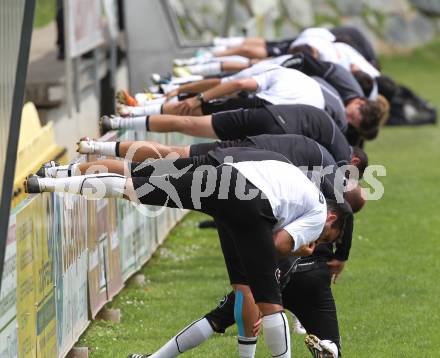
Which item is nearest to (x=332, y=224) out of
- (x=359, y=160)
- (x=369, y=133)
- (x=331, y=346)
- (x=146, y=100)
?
(x=331, y=346)

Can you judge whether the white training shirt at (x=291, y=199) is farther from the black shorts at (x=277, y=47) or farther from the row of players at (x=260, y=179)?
the black shorts at (x=277, y=47)

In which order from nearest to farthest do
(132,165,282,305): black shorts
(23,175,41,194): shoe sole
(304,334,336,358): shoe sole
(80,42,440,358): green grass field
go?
(132,165,282,305): black shorts, (304,334,336,358): shoe sole, (23,175,41,194): shoe sole, (80,42,440,358): green grass field

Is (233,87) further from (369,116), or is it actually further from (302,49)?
(302,49)

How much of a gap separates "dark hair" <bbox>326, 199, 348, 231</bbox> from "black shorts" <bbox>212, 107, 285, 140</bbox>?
271 centimetres

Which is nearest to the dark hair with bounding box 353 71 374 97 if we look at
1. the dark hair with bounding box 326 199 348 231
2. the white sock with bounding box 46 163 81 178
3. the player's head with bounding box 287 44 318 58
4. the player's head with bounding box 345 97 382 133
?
the player's head with bounding box 287 44 318 58

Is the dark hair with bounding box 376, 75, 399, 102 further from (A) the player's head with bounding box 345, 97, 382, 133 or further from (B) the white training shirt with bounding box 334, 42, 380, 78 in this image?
(A) the player's head with bounding box 345, 97, 382, 133

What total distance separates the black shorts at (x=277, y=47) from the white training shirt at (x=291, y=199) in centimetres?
864

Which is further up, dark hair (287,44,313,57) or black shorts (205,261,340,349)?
black shorts (205,261,340,349)

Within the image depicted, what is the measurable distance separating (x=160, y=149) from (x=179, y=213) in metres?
5.19

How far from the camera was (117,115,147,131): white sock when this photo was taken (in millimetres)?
11750

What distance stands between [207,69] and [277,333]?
8.61 metres

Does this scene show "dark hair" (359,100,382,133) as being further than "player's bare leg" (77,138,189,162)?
Yes

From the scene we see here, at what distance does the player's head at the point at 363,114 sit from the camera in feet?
39.4

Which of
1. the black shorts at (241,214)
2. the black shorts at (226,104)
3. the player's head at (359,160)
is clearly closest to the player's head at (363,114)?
the black shorts at (226,104)
